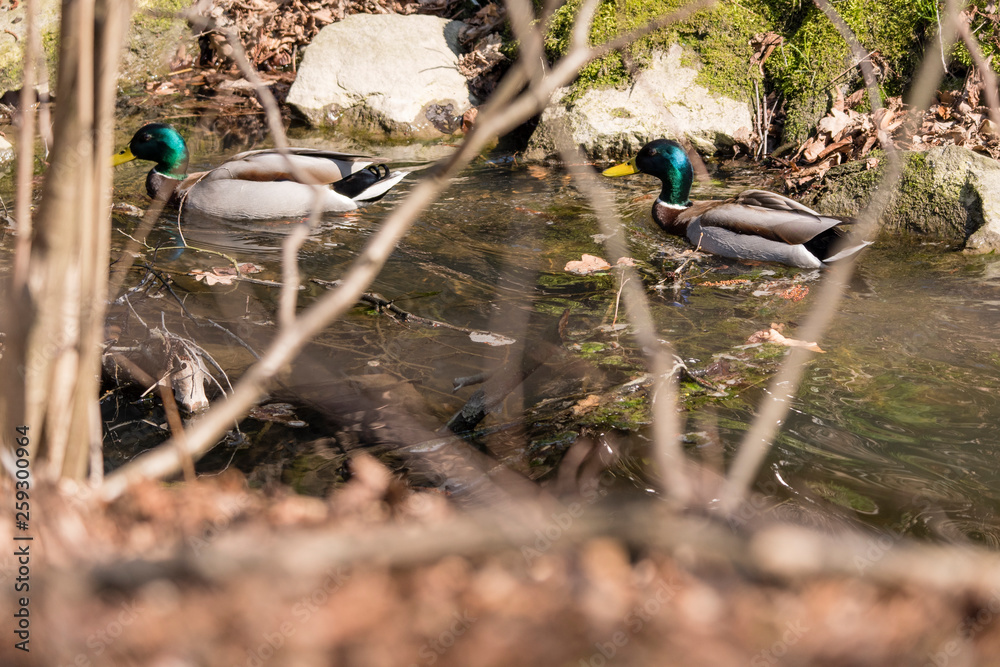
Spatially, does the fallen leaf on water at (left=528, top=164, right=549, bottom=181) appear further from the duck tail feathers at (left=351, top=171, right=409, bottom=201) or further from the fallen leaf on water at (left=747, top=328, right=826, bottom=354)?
the fallen leaf on water at (left=747, top=328, right=826, bottom=354)

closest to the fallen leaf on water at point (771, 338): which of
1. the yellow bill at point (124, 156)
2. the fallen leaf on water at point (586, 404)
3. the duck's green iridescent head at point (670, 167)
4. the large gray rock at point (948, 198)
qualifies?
the fallen leaf on water at point (586, 404)

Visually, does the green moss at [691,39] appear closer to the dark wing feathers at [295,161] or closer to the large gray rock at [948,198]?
the large gray rock at [948,198]

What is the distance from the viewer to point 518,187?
23.9 ft

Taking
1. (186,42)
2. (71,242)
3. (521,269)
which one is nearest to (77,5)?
(71,242)

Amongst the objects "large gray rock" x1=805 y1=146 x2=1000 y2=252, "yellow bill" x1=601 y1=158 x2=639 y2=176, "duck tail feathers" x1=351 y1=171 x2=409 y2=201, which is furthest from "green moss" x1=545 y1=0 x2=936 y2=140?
"duck tail feathers" x1=351 y1=171 x2=409 y2=201

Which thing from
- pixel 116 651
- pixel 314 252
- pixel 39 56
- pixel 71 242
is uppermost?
pixel 39 56

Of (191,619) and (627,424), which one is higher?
(191,619)

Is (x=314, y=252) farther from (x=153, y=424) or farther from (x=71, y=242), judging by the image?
(x=71, y=242)

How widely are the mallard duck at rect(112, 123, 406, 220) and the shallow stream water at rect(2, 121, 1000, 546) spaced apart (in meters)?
0.24

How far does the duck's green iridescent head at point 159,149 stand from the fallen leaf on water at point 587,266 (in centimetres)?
437

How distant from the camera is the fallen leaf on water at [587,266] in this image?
5418 millimetres

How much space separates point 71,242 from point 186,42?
429 inches

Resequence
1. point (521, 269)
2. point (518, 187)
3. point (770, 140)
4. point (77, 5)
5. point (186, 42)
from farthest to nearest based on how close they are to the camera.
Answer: point (186, 42)
point (770, 140)
point (518, 187)
point (521, 269)
point (77, 5)

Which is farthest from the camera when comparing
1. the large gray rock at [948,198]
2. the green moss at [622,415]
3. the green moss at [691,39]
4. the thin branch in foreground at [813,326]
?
the green moss at [691,39]
